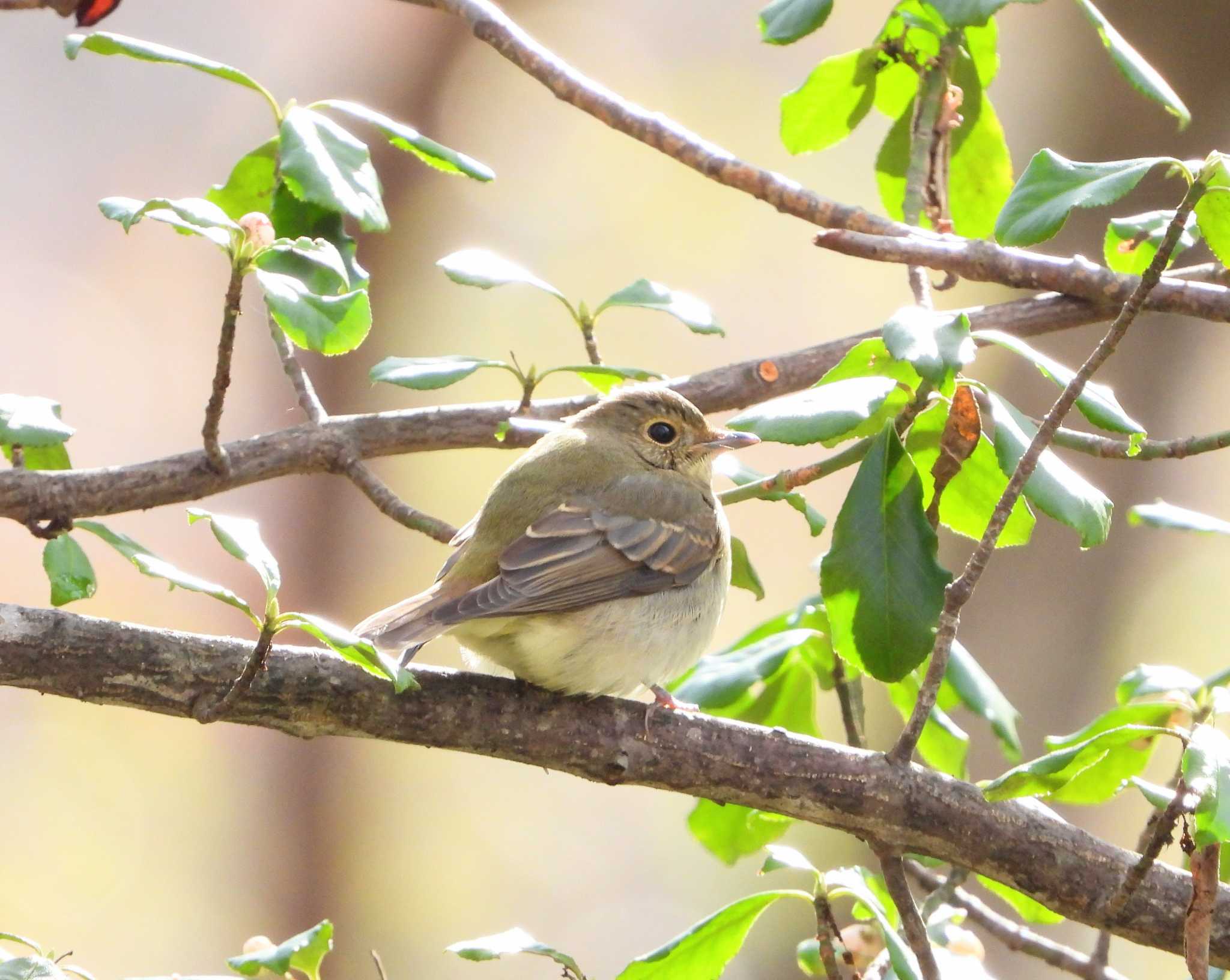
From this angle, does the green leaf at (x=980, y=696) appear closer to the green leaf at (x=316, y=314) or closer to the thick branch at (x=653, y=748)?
the thick branch at (x=653, y=748)

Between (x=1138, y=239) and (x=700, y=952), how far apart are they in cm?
157

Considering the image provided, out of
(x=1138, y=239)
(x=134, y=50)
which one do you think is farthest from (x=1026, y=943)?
(x=134, y=50)

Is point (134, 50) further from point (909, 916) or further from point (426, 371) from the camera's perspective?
point (909, 916)

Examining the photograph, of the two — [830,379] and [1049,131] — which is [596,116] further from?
[1049,131]

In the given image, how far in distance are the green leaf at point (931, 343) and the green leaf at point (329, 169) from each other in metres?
1.05

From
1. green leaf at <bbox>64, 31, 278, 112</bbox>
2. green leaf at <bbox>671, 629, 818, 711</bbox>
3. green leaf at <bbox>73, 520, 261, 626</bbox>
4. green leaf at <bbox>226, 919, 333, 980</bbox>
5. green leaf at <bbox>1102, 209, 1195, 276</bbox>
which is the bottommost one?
green leaf at <bbox>226, 919, 333, 980</bbox>

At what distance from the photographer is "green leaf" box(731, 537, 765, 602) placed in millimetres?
2738

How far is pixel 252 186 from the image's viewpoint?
2.72 metres

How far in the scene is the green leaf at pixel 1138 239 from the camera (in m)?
2.17

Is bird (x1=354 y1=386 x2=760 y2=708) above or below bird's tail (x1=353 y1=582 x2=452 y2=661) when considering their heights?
above

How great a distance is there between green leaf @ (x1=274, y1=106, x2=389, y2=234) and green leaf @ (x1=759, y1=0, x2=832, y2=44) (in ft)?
2.76

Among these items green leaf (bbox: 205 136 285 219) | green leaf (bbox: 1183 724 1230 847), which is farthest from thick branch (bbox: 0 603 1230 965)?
green leaf (bbox: 205 136 285 219)

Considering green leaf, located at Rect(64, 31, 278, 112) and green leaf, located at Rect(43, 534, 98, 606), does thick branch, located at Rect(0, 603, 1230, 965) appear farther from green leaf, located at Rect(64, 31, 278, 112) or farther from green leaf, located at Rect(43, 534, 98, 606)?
green leaf, located at Rect(64, 31, 278, 112)

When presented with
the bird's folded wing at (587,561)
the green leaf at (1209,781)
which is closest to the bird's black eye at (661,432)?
the bird's folded wing at (587,561)
